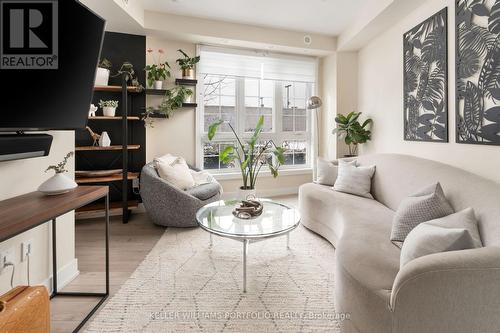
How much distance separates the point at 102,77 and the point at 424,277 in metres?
3.74

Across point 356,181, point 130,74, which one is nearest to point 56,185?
point 130,74

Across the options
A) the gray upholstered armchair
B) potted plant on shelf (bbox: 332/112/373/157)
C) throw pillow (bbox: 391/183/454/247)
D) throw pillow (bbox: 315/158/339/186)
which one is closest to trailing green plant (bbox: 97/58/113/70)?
the gray upholstered armchair

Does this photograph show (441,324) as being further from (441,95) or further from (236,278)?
(441,95)

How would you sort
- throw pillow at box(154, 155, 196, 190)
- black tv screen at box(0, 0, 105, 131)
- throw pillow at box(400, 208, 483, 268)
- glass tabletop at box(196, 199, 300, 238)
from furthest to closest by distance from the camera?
1. throw pillow at box(154, 155, 196, 190)
2. glass tabletop at box(196, 199, 300, 238)
3. black tv screen at box(0, 0, 105, 131)
4. throw pillow at box(400, 208, 483, 268)

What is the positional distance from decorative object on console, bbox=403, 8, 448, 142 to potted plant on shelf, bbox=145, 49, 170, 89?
3188 millimetres

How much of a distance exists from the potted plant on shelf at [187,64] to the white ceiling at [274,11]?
574 millimetres

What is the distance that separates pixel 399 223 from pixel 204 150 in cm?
321

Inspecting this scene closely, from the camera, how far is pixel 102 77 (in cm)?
324

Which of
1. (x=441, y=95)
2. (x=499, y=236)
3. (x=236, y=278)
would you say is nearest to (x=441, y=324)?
(x=499, y=236)

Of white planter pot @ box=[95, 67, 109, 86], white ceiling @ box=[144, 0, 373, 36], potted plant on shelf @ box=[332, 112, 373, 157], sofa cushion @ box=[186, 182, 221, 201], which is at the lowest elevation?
sofa cushion @ box=[186, 182, 221, 201]

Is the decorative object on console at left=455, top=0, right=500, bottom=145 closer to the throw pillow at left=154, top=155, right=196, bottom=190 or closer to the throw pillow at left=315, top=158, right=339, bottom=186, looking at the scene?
the throw pillow at left=315, top=158, right=339, bottom=186

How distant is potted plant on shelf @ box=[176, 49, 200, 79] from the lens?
3838 mm

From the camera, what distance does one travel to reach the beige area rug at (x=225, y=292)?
5.04 ft

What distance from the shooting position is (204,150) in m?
4.34
